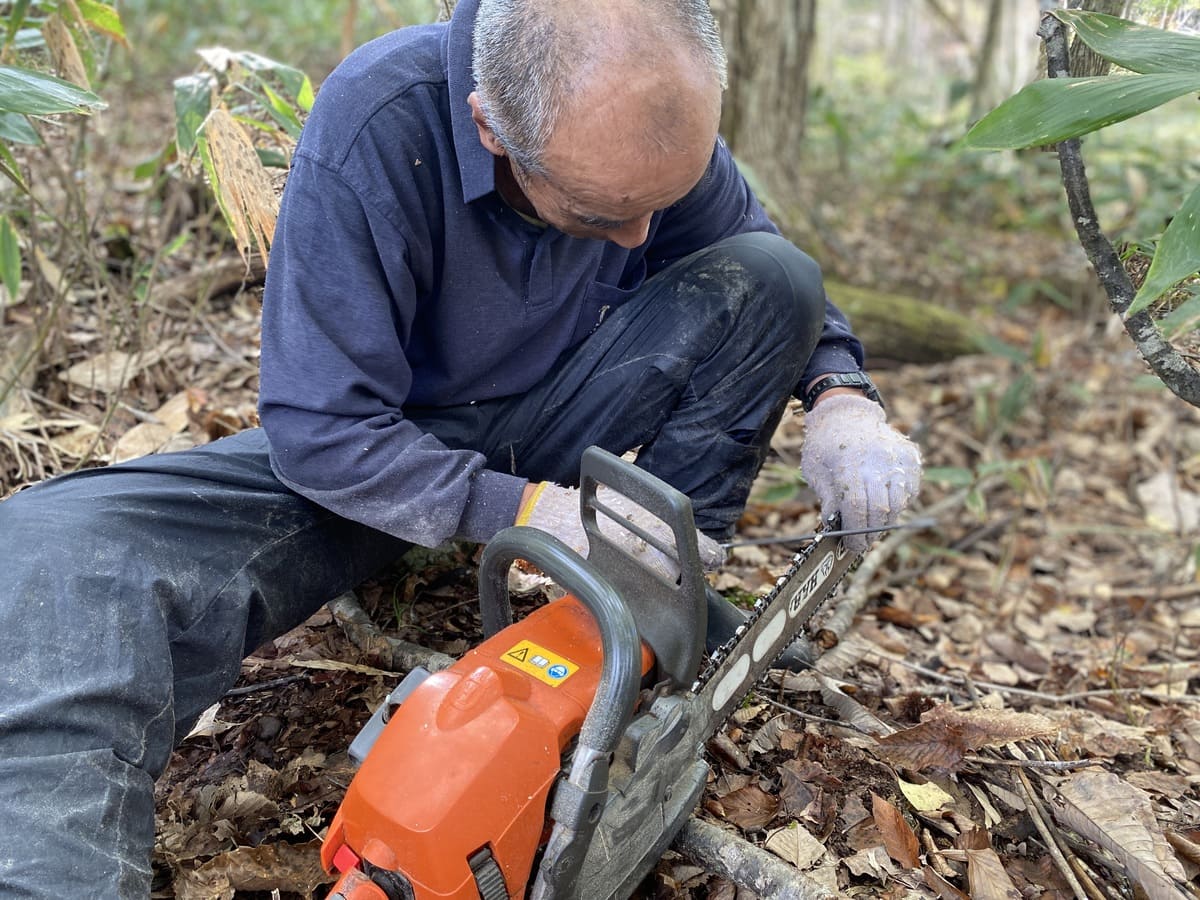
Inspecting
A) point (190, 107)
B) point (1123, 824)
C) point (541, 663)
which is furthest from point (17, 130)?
point (1123, 824)

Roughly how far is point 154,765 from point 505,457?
103cm

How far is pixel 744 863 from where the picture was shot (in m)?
1.79

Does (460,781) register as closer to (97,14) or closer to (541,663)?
(541,663)

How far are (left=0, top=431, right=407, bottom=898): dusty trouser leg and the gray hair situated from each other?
896 mm

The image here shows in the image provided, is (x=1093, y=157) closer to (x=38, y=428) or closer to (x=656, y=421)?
(x=656, y=421)

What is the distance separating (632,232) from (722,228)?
0.65 m

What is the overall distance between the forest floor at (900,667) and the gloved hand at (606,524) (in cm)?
56

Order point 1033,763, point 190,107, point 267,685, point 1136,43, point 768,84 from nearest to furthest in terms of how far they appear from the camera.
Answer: point 1136,43 < point 1033,763 < point 267,685 < point 190,107 < point 768,84

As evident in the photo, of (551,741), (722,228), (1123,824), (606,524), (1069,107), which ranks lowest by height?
(1123,824)

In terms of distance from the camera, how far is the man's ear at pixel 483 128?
1.85 m

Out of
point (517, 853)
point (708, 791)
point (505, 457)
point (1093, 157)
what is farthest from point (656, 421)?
point (1093, 157)

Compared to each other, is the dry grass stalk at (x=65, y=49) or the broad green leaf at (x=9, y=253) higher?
the dry grass stalk at (x=65, y=49)

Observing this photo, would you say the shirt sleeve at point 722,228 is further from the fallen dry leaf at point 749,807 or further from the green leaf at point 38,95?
the green leaf at point 38,95

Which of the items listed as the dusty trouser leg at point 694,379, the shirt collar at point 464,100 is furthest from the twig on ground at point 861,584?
the shirt collar at point 464,100
